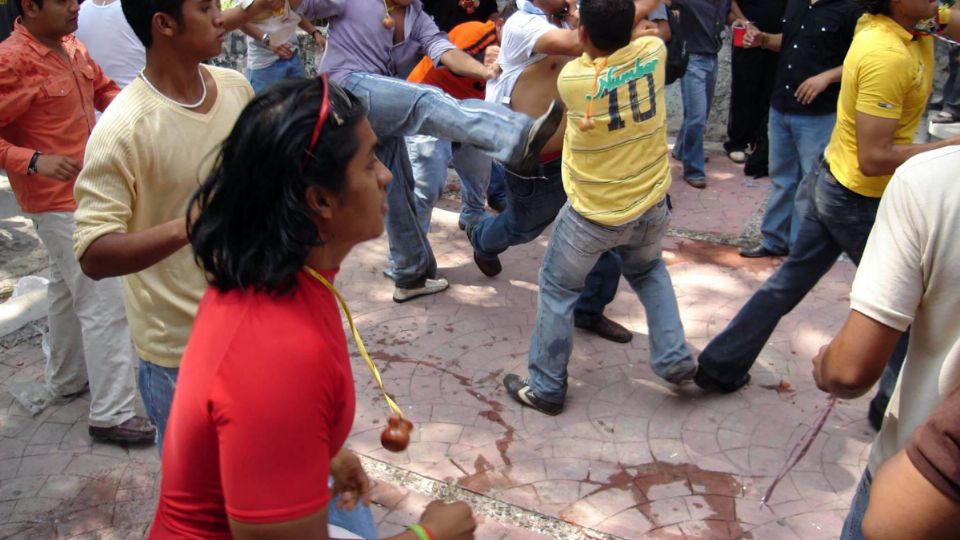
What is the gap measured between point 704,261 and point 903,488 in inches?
164

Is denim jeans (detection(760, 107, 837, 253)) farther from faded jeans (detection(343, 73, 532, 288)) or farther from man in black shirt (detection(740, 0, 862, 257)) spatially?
faded jeans (detection(343, 73, 532, 288))

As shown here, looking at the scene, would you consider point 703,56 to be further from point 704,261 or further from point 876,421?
point 876,421

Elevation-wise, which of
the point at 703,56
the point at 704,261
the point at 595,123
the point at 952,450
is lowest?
the point at 704,261

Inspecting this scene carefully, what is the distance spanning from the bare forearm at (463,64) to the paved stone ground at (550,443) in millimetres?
1287

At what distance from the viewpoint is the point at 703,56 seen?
22.2 ft

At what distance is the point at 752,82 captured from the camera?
277 inches

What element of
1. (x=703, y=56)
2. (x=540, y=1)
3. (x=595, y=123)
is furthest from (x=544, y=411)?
(x=703, y=56)

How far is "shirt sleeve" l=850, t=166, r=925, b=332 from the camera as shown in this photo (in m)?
1.86

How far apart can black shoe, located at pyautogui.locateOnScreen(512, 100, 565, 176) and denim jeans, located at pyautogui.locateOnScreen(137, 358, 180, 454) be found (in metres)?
1.56

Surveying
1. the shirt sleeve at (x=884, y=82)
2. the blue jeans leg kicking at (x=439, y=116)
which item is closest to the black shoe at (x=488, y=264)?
the blue jeans leg kicking at (x=439, y=116)

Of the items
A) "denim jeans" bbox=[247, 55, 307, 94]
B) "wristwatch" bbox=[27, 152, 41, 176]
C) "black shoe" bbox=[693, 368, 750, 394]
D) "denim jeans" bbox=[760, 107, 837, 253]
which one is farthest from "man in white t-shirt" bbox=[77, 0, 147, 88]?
"denim jeans" bbox=[760, 107, 837, 253]

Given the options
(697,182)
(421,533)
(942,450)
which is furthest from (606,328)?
(942,450)

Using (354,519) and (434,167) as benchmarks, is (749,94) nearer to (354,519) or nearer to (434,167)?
Answer: (434,167)

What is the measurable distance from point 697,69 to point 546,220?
2865mm
